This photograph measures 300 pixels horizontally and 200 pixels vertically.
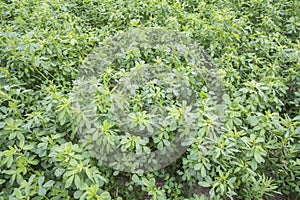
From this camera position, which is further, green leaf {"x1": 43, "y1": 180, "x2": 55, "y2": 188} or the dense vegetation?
the dense vegetation

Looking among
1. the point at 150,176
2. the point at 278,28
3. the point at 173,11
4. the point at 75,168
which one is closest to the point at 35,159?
the point at 75,168

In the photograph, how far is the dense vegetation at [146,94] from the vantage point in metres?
2.12

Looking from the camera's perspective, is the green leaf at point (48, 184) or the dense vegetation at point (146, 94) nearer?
the green leaf at point (48, 184)

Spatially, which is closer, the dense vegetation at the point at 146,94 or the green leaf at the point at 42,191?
the green leaf at the point at 42,191

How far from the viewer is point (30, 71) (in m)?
2.88

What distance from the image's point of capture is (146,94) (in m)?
2.50

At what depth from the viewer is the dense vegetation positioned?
2.12 meters

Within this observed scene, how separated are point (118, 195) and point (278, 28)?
101 inches

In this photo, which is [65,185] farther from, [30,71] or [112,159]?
[30,71]

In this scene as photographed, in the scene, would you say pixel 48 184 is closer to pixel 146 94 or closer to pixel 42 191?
pixel 42 191

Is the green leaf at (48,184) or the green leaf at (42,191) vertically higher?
the green leaf at (48,184)

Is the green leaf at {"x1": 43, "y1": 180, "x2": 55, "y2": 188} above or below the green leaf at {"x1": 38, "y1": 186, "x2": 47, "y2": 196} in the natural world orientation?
above

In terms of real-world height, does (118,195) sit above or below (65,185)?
below

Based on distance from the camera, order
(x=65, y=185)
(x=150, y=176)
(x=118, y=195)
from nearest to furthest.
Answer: (x=65, y=185), (x=150, y=176), (x=118, y=195)
